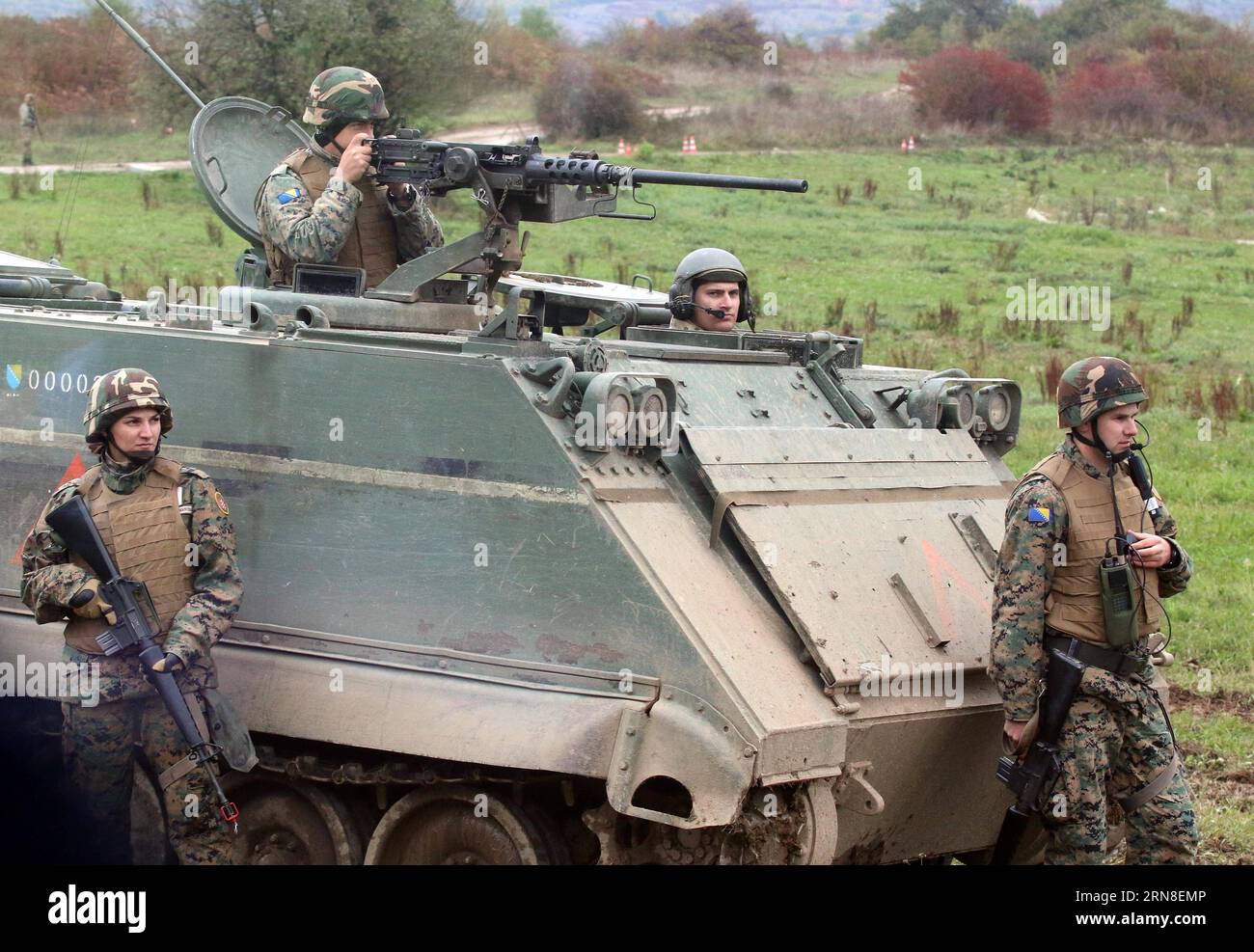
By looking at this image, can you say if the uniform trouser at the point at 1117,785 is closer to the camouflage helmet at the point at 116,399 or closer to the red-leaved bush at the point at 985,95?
the camouflage helmet at the point at 116,399

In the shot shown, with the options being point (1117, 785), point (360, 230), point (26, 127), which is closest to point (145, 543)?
point (360, 230)

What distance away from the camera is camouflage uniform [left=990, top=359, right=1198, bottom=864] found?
609 cm

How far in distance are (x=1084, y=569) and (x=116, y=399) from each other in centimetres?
317

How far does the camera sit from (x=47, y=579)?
6016 millimetres

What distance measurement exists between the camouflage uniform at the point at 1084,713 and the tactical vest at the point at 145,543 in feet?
8.73

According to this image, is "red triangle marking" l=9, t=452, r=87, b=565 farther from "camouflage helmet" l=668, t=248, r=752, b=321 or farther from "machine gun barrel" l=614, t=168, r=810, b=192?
"camouflage helmet" l=668, t=248, r=752, b=321

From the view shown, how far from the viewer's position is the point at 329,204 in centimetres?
707

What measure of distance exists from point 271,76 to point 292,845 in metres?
16.9

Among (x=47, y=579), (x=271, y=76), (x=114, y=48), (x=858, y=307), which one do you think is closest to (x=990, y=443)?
(x=47, y=579)

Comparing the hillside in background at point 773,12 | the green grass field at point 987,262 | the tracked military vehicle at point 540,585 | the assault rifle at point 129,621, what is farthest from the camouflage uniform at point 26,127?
the hillside in background at point 773,12

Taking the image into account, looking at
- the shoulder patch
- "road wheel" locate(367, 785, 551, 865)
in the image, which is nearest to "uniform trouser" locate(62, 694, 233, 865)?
"road wheel" locate(367, 785, 551, 865)

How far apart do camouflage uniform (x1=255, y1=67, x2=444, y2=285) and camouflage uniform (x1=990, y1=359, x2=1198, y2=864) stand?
105 inches

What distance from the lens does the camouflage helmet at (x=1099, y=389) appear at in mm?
6258
